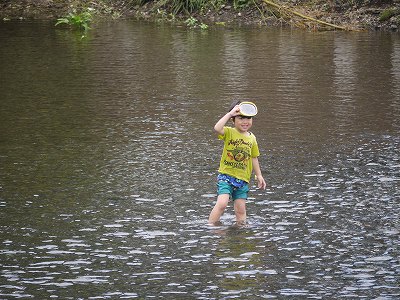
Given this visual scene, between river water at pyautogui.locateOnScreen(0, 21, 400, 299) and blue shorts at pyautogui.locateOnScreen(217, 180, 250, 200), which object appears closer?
river water at pyautogui.locateOnScreen(0, 21, 400, 299)

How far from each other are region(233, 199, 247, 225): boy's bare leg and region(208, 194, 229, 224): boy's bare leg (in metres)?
0.15

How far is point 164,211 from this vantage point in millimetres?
8312

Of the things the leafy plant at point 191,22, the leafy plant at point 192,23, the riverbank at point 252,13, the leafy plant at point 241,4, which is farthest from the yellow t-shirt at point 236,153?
the leafy plant at point 241,4

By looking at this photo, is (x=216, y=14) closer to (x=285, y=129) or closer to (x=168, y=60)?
(x=168, y=60)

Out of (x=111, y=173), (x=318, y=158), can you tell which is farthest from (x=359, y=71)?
(x=111, y=173)

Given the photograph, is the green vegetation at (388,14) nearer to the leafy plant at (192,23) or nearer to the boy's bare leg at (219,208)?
the leafy plant at (192,23)

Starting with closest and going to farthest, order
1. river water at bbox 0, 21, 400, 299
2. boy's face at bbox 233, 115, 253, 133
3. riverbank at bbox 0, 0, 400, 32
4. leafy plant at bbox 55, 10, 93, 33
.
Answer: river water at bbox 0, 21, 400, 299 → boy's face at bbox 233, 115, 253, 133 → leafy plant at bbox 55, 10, 93, 33 → riverbank at bbox 0, 0, 400, 32

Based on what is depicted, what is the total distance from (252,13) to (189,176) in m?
16.5

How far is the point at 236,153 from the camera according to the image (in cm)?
796

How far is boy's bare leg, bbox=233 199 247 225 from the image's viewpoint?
26.0ft

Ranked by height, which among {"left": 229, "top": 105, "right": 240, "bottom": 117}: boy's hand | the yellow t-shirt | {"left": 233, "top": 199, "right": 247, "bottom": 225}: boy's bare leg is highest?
{"left": 229, "top": 105, "right": 240, "bottom": 117}: boy's hand

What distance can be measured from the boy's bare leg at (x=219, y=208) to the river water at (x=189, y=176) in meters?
0.13

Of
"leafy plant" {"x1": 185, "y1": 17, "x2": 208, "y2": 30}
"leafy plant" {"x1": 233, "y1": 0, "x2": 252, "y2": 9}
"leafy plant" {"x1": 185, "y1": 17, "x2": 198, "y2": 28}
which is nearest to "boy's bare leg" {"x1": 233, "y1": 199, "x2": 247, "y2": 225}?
"leafy plant" {"x1": 185, "y1": 17, "x2": 208, "y2": 30}

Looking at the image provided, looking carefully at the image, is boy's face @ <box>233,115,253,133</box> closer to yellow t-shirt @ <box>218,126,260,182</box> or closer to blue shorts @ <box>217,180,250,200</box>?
yellow t-shirt @ <box>218,126,260,182</box>
